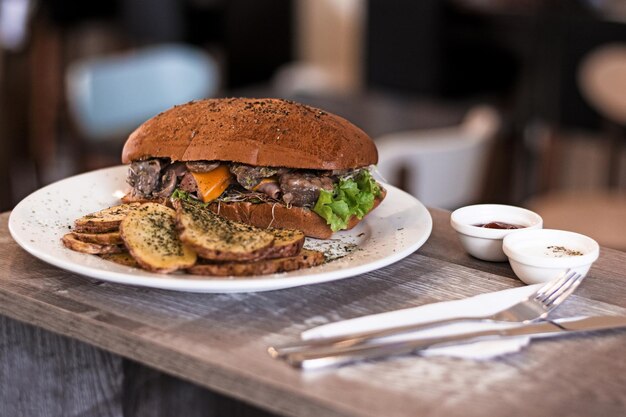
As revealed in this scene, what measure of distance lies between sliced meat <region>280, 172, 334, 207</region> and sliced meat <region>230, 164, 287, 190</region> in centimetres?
2

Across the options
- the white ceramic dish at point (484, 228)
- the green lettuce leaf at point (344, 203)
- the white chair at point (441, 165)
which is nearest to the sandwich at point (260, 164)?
the green lettuce leaf at point (344, 203)

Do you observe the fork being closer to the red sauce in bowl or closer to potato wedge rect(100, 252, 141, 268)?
the red sauce in bowl

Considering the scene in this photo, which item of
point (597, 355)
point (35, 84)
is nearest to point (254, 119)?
point (597, 355)

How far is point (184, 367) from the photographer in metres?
1.16

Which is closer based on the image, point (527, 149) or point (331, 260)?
point (331, 260)

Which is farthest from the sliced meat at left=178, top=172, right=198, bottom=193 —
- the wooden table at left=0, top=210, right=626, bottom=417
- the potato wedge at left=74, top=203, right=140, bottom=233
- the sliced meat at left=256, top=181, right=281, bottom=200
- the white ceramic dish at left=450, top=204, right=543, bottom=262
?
the white ceramic dish at left=450, top=204, right=543, bottom=262

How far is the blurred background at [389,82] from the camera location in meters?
3.64

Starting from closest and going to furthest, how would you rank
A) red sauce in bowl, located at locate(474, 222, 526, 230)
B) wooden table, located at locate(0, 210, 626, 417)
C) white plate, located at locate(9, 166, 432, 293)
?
wooden table, located at locate(0, 210, 626, 417), white plate, located at locate(9, 166, 432, 293), red sauce in bowl, located at locate(474, 222, 526, 230)

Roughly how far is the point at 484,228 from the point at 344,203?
27 cm

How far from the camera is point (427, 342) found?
1175mm

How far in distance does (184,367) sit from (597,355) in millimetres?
519

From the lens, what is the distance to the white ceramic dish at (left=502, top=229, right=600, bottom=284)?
139cm

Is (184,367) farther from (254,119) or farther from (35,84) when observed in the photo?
(35,84)

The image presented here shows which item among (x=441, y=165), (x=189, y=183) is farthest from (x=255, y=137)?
Answer: (x=441, y=165)
